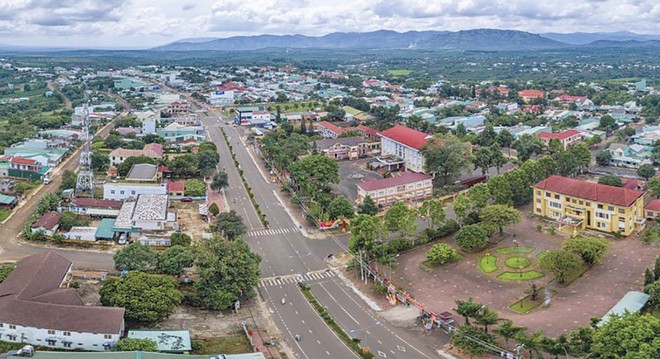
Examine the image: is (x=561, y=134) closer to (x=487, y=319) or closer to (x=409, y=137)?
(x=409, y=137)

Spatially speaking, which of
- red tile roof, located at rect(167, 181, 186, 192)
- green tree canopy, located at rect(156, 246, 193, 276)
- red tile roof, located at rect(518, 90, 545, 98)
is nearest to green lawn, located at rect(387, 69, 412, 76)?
red tile roof, located at rect(518, 90, 545, 98)

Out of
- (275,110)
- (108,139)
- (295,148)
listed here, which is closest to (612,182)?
(295,148)

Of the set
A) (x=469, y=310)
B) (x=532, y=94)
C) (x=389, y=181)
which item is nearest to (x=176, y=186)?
(x=389, y=181)

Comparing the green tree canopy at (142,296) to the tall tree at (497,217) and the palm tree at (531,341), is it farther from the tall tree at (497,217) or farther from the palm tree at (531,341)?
the tall tree at (497,217)

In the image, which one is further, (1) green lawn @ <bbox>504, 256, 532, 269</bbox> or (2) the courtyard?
(1) green lawn @ <bbox>504, 256, 532, 269</bbox>

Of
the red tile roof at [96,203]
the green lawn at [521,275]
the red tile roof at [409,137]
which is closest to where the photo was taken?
the green lawn at [521,275]

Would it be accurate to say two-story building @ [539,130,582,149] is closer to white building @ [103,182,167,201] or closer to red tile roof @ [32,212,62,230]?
white building @ [103,182,167,201]

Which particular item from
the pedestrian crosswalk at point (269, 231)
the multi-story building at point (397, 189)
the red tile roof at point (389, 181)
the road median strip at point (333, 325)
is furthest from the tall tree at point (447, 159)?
the road median strip at point (333, 325)
